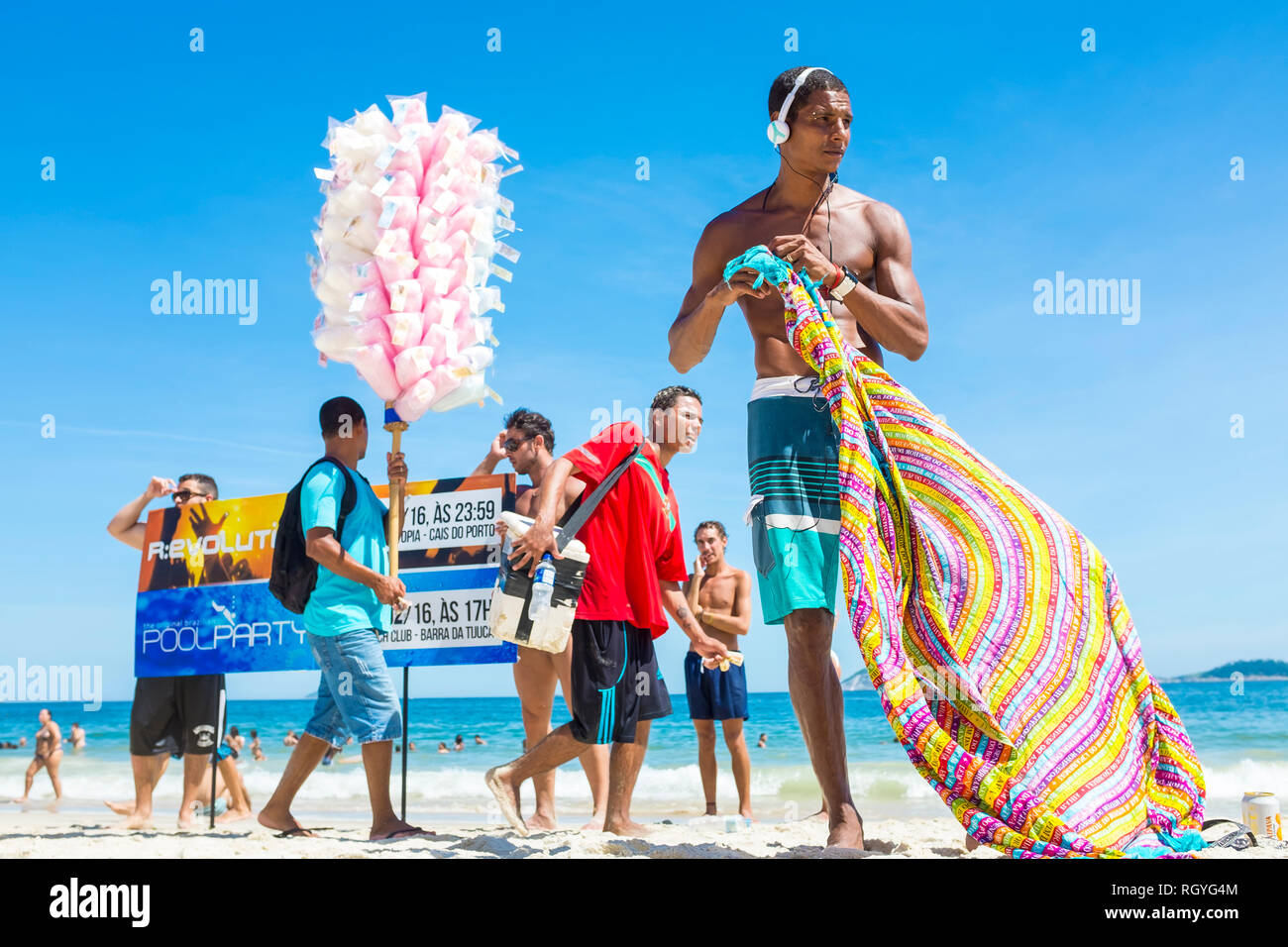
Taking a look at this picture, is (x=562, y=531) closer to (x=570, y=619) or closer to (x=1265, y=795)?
(x=570, y=619)

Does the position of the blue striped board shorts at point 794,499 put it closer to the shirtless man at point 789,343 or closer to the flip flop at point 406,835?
the shirtless man at point 789,343

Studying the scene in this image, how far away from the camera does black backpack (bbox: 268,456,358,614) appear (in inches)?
180

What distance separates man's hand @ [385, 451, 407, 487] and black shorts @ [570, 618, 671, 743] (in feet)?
3.55

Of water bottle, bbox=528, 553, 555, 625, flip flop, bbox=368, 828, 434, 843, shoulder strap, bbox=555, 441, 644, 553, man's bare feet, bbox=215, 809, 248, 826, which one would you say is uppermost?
shoulder strap, bbox=555, 441, 644, 553

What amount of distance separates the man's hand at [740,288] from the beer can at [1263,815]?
8.89 feet

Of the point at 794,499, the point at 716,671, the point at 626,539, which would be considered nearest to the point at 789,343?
the point at 794,499

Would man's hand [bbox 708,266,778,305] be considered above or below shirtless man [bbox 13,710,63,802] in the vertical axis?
above

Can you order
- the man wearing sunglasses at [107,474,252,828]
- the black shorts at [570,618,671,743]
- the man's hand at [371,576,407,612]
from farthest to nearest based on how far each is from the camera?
the man wearing sunglasses at [107,474,252,828]
the man's hand at [371,576,407,612]
the black shorts at [570,618,671,743]

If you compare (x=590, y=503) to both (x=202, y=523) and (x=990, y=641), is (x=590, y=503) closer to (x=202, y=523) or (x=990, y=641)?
(x=990, y=641)

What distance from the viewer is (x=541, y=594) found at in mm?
4195

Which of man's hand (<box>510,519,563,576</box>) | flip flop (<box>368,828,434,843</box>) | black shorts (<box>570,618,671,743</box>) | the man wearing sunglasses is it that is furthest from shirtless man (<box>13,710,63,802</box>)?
man's hand (<box>510,519,563,576</box>)

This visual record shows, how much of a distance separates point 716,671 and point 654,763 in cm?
1502

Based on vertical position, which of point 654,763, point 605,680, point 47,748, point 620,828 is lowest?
point 654,763

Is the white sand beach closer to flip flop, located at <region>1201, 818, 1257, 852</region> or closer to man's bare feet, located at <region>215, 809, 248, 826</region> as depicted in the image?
flip flop, located at <region>1201, 818, 1257, 852</region>
